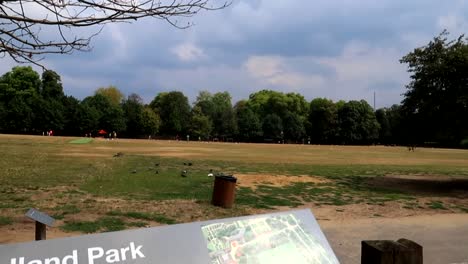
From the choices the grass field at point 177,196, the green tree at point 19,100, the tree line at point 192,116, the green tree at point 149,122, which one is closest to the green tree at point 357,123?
the tree line at point 192,116

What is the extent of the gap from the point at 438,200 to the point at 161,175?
38.5ft

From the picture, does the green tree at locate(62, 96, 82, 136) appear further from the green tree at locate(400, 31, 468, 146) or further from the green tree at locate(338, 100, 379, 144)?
the green tree at locate(400, 31, 468, 146)

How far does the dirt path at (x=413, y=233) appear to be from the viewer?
8.44 metres

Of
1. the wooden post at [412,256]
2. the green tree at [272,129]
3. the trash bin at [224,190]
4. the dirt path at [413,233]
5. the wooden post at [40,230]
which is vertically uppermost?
the green tree at [272,129]

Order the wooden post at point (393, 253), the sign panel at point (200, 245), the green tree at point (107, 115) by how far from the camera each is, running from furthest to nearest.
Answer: the green tree at point (107, 115) < the wooden post at point (393, 253) < the sign panel at point (200, 245)

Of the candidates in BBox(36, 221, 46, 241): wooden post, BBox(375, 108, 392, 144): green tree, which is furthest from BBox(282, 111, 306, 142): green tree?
BBox(36, 221, 46, 241): wooden post

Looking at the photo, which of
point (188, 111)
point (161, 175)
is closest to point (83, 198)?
point (161, 175)

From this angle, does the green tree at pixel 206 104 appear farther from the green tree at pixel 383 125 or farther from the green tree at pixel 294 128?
the green tree at pixel 383 125

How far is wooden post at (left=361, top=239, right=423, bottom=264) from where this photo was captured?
2.86 metres

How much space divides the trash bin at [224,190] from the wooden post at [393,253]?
10083 mm

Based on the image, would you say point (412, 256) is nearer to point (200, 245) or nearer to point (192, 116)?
point (200, 245)

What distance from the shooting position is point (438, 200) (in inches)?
708

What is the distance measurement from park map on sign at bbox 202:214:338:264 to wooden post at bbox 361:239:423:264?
0.26 m

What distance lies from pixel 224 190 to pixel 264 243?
10.3 metres
